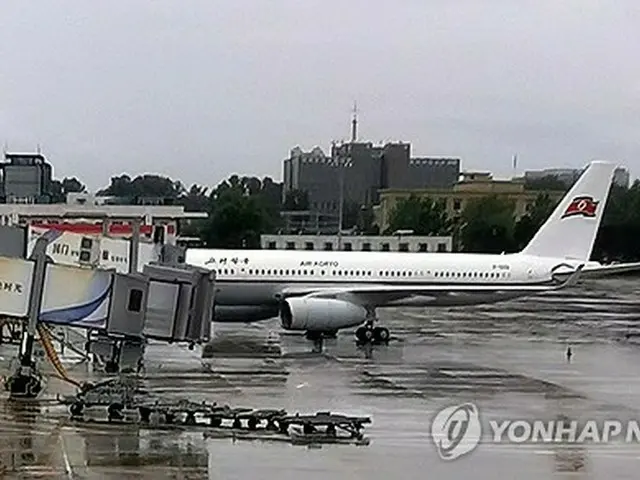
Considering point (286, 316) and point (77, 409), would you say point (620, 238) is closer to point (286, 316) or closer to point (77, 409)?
point (286, 316)

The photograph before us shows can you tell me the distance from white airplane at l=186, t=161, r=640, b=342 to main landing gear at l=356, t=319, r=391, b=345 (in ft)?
0.10

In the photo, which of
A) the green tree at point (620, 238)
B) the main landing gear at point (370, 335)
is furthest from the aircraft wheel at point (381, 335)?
the green tree at point (620, 238)

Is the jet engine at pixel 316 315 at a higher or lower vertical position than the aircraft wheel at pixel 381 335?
higher

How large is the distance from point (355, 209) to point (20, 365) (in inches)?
5624

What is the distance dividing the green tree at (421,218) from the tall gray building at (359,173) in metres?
53.6

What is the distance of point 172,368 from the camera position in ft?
91.9

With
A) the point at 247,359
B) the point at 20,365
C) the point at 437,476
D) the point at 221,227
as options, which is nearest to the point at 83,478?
the point at 437,476

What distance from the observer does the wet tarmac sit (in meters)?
16.0

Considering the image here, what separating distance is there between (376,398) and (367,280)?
15.0 m

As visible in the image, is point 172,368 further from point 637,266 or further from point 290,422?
point 637,266

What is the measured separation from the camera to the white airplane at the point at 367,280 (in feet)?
118

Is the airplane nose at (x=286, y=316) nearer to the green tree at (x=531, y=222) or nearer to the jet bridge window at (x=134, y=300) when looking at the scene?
the jet bridge window at (x=134, y=300)

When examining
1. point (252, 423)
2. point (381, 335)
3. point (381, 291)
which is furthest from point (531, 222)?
point (252, 423)

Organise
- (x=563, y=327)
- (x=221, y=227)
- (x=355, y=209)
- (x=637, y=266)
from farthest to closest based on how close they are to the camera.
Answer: (x=355, y=209) → (x=221, y=227) → (x=563, y=327) → (x=637, y=266)
